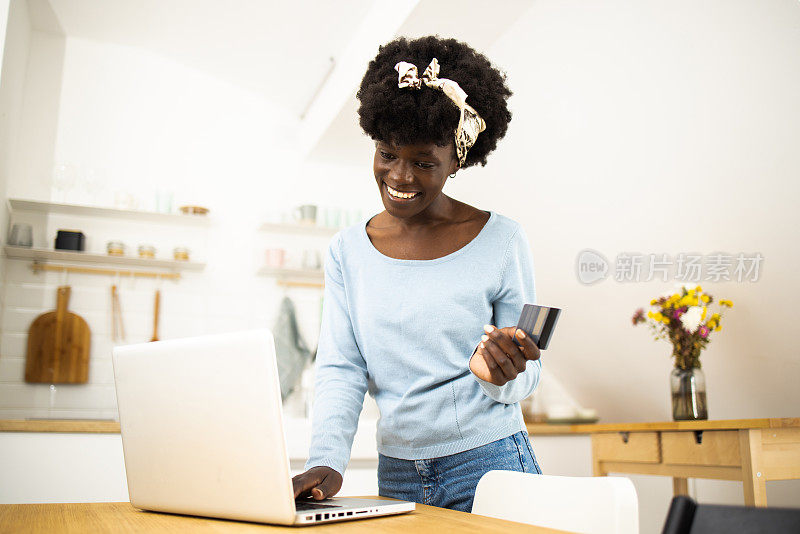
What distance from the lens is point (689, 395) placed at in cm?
260

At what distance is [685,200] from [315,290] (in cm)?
223

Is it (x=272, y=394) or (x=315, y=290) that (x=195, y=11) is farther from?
(x=272, y=394)

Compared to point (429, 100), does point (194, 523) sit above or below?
below

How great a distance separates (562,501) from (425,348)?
38 cm

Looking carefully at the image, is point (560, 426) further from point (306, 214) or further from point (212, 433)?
point (212, 433)

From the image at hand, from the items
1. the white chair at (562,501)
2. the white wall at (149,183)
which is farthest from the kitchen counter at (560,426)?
the white chair at (562,501)

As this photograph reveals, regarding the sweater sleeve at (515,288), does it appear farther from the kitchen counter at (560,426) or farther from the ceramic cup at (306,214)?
the ceramic cup at (306,214)

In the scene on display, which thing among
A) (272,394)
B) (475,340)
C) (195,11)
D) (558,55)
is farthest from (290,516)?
(195,11)

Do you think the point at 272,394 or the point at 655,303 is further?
the point at 655,303

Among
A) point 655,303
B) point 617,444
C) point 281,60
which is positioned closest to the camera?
point 655,303

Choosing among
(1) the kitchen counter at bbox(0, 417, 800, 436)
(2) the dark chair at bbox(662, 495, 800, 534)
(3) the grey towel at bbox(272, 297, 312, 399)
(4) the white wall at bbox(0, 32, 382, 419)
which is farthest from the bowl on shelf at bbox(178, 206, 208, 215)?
(2) the dark chair at bbox(662, 495, 800, 534)

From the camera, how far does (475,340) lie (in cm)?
130

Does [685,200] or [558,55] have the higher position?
[558,55]

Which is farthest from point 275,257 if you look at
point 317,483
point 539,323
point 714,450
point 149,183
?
point 539,323
